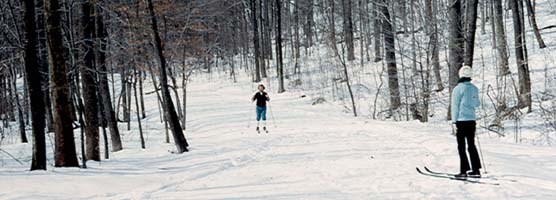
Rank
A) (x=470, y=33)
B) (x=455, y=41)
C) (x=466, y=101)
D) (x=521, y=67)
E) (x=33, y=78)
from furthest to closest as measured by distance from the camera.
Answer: (x=521, y=67), (x=470, y=33), (x=455, y=41), (x=33, y=78), (x=466, y=101)

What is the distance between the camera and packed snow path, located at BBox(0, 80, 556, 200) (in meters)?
7.53

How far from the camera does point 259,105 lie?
2050 cm

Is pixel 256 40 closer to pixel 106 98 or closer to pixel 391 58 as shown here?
pixel 391 58

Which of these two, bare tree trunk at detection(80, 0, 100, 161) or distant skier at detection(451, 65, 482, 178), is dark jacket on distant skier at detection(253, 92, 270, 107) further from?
distant skier at detection(451, 65, 482, 178)

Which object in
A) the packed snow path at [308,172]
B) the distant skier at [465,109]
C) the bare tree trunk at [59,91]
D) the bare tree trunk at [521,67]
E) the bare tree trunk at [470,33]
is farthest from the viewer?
the bare tree trunk at [521,67]

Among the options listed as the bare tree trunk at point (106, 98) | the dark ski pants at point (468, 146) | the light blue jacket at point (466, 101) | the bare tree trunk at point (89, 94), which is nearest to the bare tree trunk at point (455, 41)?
the light blue jacket at point (466, 101)

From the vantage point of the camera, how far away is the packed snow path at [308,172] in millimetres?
7531

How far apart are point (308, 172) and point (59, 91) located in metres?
4.95

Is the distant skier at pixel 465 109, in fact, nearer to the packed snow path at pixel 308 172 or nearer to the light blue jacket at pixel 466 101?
the light blue jacket at pixel 466 101

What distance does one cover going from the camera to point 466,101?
8.50 metres

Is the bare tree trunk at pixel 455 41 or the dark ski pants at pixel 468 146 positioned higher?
the bare tree trunk at pixel 455 41

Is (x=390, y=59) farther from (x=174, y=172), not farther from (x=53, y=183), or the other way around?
(x=53, y=183)

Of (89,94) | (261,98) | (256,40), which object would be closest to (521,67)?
(261,98)

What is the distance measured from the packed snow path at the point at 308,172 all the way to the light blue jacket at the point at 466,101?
0.99m
